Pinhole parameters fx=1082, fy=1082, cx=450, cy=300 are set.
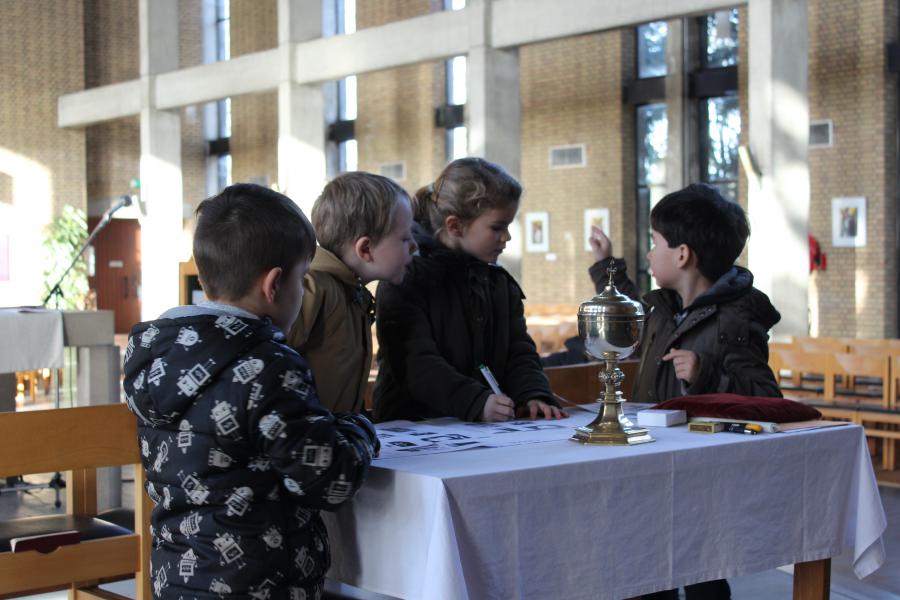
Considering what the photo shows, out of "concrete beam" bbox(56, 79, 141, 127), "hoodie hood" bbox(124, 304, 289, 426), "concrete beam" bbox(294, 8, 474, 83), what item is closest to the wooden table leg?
"hoodie hood" bbox(124, 304, 289, 426)

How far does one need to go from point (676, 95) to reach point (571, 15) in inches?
158

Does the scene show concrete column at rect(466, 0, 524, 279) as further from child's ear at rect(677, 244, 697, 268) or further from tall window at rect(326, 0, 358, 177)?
child's ear at rect(677, 244, 697, 268)

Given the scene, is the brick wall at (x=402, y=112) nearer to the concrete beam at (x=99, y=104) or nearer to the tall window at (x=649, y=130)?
the tall window at (x=649, y=130)

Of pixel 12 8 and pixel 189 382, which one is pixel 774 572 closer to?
pixel 189 382

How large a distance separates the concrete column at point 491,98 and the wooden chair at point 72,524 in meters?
10.9

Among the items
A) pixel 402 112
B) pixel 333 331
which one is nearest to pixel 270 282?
pixel 333 331

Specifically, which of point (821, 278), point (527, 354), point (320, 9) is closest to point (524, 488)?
point (527, 354)

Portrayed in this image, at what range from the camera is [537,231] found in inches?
712

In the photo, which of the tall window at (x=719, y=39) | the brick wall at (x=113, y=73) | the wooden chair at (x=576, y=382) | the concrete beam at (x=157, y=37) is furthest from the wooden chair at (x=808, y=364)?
the brick wall at (x=113, y=73)

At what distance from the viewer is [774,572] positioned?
445 cm

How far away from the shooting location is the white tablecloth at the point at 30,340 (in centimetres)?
509

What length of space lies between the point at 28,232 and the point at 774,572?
1792cm

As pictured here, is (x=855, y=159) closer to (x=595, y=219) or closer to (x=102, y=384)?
(x=595, y=219)

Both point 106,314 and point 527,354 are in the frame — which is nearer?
point 527,354
